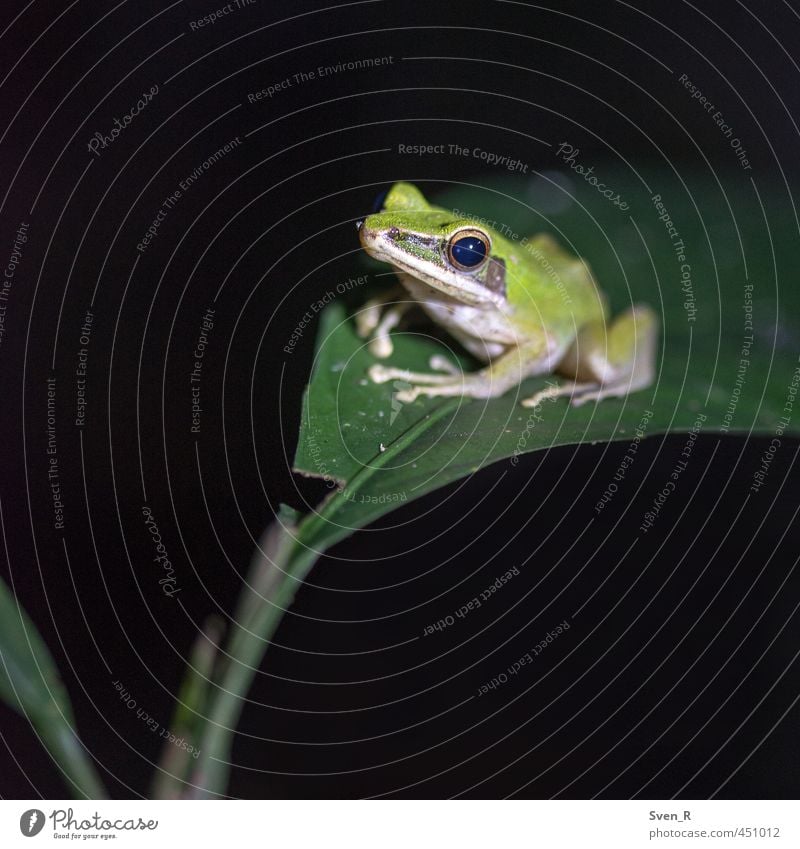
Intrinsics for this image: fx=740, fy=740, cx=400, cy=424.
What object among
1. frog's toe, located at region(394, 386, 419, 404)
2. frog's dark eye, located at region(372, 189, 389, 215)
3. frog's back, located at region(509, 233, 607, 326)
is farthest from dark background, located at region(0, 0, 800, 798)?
frog's back, located at region(509, 233, 607, 326)

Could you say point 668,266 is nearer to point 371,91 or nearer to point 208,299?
point 371,91

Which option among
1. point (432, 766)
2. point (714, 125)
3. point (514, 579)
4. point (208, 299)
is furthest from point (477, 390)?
point (714, 125)

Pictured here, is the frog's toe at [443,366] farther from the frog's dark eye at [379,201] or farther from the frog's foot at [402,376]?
the frog's dark eye at [379,201]

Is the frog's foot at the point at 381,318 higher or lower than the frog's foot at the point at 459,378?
higher
